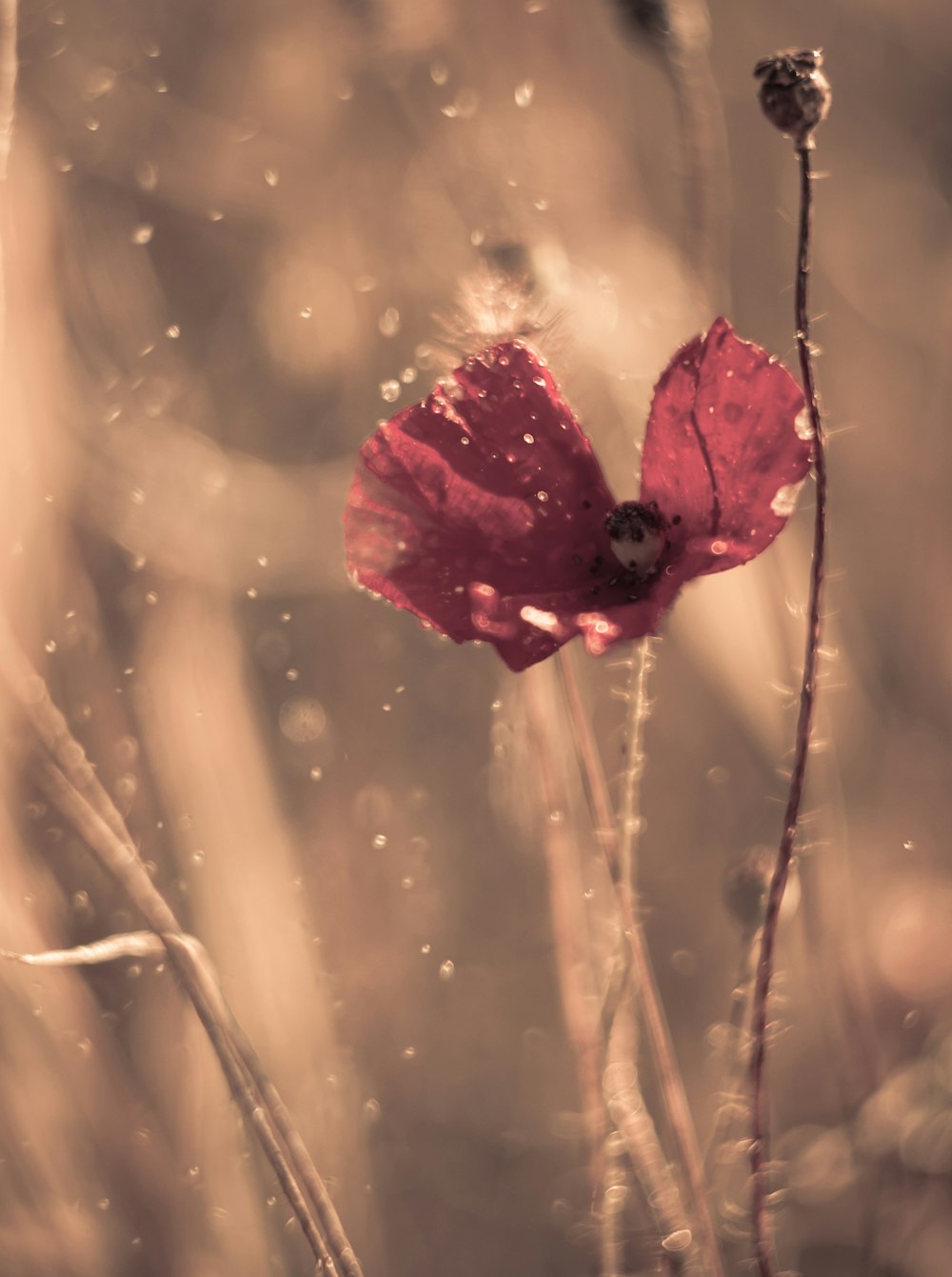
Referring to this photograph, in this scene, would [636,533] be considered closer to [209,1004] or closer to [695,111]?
[209,1004]

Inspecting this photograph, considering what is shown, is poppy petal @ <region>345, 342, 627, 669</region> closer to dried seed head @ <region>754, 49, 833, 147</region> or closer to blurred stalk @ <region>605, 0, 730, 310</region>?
dried seed head @ <region>754, 49, 833, 147</region>

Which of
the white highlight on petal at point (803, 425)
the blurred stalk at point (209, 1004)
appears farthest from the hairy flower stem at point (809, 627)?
the blurred stalk at point (209, 1004)

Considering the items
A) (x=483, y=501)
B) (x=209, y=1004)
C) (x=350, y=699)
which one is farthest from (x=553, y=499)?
(x=350, y=699)

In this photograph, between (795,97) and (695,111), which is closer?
(795,97)

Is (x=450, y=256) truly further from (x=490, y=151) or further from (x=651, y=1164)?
(x=651, y=1164)

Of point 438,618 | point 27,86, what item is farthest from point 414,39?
point 438,618

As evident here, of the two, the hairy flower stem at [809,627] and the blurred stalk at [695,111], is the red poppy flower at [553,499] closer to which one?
the hairy flower stem at [809,627]
